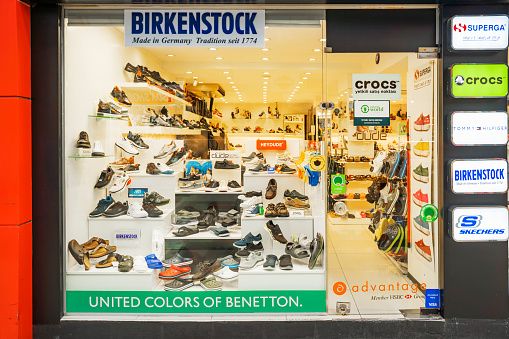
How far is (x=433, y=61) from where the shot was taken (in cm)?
341

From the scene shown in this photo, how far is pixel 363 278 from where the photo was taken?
3.56m

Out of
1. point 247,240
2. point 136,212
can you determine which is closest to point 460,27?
point 247,240

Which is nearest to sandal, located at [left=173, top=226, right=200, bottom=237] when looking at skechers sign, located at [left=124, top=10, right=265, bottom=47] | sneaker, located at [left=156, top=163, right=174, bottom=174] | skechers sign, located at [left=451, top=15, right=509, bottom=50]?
sneaker, located at [left=156, top=163, right=174, bottom=174]

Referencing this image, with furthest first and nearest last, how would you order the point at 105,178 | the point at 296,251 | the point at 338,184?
the point at 105,178 < the point at 296,251 < the point at 338,184

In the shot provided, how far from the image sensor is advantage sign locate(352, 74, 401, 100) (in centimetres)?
340

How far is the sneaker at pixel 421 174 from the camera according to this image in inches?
145

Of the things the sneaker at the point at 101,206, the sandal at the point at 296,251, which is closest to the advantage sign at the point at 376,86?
the sandal at the point at 296,251

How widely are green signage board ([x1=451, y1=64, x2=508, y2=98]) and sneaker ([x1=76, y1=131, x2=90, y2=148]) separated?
330 cm

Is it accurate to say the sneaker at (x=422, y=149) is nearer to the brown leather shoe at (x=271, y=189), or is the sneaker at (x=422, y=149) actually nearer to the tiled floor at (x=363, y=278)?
the tiled floor at (x=363, y=278)

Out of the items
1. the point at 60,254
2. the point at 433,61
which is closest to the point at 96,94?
the point at 60,254

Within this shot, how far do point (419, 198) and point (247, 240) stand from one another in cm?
170

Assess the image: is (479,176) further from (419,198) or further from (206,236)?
(206,236)

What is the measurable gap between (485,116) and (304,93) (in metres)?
1.53

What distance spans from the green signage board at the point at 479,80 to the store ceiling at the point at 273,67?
71 centimetres
